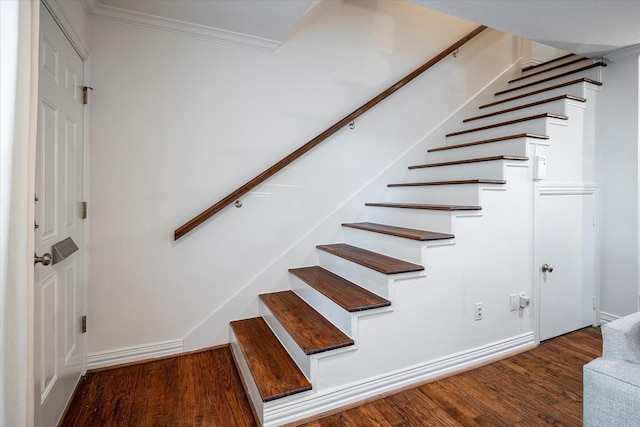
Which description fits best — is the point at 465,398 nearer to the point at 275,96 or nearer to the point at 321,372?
the point at 321,372

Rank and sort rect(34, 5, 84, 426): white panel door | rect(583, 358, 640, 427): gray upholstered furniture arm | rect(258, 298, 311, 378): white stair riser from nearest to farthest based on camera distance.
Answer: rect(583, 358, 640, 427): gray upholstered furniture arm, rect(34, 5, 84, 426): white panel door, rect(258, 298, 311, 378): white stair riser

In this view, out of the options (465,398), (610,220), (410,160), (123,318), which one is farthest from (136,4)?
(610,220)

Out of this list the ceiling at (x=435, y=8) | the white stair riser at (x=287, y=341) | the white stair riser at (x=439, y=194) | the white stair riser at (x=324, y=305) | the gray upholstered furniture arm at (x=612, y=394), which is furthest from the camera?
the white stair riser at (x=439, y=194)

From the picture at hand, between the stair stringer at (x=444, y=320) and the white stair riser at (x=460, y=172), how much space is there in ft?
0.24

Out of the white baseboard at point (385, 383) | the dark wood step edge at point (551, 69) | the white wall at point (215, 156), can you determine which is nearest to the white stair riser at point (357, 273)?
the white wall at point (215, 156)

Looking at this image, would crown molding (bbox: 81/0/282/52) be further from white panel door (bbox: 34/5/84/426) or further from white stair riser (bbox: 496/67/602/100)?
white stair riser (bbox: 496/67/602/100)

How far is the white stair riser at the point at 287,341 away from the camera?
1633mm

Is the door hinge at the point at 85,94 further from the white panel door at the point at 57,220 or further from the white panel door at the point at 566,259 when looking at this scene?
the white panel door at the point at 566,259

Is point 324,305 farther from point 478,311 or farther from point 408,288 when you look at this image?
point 478,311

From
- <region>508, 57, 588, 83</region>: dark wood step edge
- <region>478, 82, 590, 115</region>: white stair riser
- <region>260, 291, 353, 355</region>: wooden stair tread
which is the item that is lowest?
<region>260, 291, 353, 355</region>: wooden stair tread

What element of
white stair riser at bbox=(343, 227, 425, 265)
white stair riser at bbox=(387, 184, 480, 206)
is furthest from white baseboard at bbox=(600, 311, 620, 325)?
white stair riser at bbox=(343, 227, 425, 265)

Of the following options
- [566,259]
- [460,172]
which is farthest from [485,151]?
[566,259]

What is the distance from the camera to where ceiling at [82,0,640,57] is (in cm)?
186

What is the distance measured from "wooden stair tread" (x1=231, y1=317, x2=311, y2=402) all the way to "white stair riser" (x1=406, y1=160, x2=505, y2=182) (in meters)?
1.73
